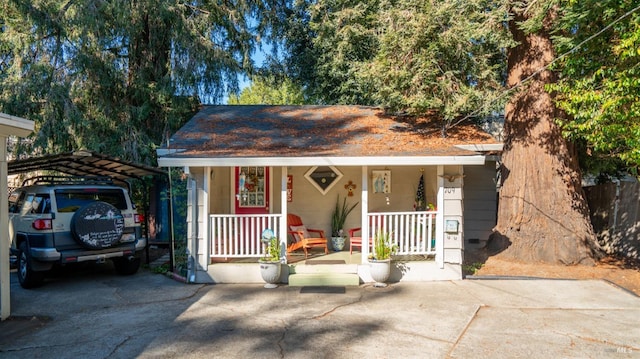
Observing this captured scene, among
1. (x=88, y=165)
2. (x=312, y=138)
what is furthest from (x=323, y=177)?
(x=88, y=165)

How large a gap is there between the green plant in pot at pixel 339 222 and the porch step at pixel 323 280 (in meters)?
1.94

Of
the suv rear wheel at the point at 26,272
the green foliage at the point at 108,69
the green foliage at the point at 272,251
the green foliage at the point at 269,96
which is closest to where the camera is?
the suv rear wheel at the point at 26,272

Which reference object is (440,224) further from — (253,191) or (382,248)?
(253,191)

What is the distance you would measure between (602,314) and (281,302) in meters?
4.56

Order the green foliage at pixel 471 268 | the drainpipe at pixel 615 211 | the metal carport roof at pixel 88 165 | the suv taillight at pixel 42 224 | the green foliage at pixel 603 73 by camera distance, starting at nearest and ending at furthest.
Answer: the green foliage at pixel 603 73, the suv taillight at pixel 42 224, the metal carport roof at pixel 88 165, the green foliage at pixel 471 268, the drainpipe at pixel 615 211

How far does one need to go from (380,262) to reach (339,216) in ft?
8.25

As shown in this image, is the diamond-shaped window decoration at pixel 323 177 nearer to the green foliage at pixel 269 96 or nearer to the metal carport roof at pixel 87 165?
the metal carport roof at pixel 87 165

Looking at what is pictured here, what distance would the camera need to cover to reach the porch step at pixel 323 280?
7.37 meters

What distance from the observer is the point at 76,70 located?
10.9m

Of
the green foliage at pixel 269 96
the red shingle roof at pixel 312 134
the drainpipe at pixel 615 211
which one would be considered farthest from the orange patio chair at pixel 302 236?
the green foliage at pixel 269 96

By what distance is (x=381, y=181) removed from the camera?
9.69 m

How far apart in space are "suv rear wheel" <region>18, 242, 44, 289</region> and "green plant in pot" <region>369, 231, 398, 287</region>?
566 cm

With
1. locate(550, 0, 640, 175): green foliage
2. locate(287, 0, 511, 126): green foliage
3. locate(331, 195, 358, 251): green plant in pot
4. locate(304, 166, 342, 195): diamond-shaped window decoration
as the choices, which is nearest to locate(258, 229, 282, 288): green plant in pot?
locate(331, 195, 358, 251): green plant in pot

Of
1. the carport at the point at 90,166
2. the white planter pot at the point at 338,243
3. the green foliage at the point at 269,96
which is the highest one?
the green foliage at the point at 269,96
